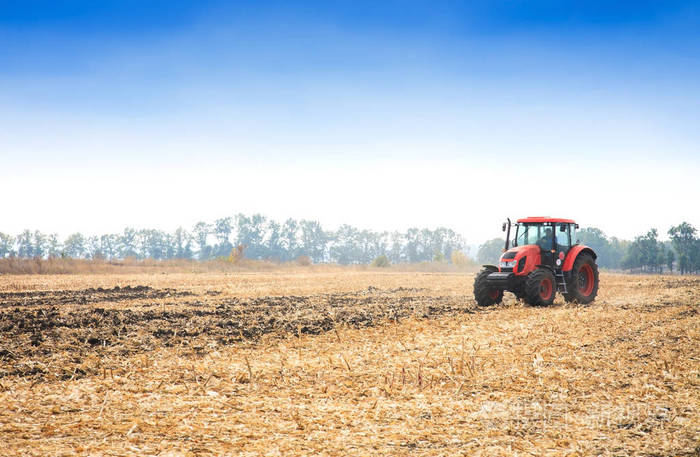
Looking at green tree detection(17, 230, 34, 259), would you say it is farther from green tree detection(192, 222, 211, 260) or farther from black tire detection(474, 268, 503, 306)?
black tire detection(474, 268, 503, 306)

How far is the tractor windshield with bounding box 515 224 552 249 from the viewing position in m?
15.1

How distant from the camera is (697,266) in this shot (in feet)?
306

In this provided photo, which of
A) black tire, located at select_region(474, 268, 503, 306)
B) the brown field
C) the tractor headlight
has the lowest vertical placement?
the brown field

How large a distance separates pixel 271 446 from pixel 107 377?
382 cm

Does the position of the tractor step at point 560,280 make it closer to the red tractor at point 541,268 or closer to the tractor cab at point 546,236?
the red tractor at point 541,268

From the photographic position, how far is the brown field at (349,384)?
191 inches

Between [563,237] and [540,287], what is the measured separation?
8.36 ft

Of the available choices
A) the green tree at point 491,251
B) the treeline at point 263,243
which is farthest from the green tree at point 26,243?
the green tree at point 491,251


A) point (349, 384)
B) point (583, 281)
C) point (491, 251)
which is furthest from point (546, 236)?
point (491, 251)

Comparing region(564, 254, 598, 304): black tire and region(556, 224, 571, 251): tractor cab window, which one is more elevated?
region(556, 224, 571, 251): tractor cab window

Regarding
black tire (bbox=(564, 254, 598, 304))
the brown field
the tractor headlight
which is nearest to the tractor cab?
black tire (bbox=(564, 254, 598, 304))

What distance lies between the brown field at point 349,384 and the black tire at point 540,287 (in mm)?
1203

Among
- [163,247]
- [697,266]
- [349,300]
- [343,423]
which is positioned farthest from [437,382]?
[163,247]

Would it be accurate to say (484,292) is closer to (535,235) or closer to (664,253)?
(535,235)
